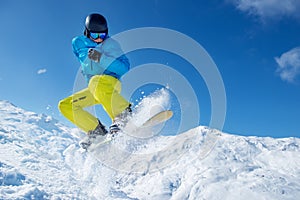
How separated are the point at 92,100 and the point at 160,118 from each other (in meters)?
1.87

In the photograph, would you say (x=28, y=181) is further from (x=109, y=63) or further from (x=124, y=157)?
(x=109, y=63)

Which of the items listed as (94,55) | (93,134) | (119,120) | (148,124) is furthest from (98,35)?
(148,124)

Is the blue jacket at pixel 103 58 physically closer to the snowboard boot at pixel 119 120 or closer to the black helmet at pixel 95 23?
the black helmet at pixel 95 23

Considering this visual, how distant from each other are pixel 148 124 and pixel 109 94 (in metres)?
1.52

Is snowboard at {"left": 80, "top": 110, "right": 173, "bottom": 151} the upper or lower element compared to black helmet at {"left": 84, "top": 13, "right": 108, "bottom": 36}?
lower

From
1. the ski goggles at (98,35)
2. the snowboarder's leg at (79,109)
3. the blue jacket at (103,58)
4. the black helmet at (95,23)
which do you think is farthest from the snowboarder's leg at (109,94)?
the black helmet at (95,23)

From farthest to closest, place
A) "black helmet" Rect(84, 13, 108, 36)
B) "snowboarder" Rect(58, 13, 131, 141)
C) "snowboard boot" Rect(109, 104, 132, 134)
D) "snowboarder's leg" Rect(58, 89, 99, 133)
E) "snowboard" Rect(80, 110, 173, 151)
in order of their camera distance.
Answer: "snowboard" Rect(80, 110, 173, 151) < "snowboarder's leg" Rect(58, 89, 99, 133) < "snowboard boot" Rect(109, 104, 132, 134) < "snowboarder" Rect(58, 13, 131, 141) < "black helmet" Rect(84, 13, 108, 36)

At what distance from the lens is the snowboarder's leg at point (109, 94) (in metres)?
7.80

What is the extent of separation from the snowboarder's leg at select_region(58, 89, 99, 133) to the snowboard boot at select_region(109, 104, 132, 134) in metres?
0.54

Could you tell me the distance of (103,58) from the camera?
7809 mm

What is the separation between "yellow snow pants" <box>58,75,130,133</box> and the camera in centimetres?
784

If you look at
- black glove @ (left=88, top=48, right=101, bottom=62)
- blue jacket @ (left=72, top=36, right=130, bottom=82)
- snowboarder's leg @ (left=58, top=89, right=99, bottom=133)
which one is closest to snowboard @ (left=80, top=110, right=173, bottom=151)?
snowboarder's leg @ (left=58, top=89, right=99, bottom=133)

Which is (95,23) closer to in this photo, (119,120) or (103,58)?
(103,58)

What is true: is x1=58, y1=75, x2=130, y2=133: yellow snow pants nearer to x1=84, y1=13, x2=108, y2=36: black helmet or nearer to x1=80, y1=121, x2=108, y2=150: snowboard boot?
x1=80, y1=121, x2=108, y2=150: snowboard boot
